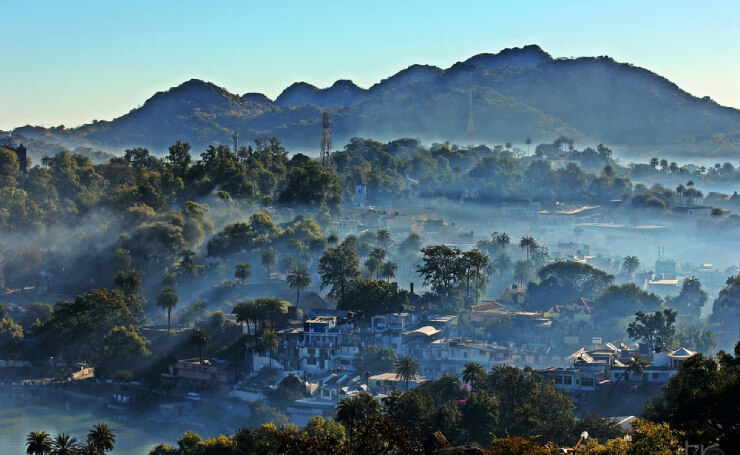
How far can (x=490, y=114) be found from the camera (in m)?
87.4

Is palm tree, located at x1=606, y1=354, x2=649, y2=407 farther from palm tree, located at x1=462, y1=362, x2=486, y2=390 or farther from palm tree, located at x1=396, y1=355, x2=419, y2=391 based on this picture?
palm tree, located at x1=396, y1=355, x2=419, y2=391

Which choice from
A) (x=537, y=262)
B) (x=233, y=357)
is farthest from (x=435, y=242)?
(x=233, y=357)

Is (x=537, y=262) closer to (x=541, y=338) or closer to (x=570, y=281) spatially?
(x=570, y=281)

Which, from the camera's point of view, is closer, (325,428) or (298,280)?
(325,428)

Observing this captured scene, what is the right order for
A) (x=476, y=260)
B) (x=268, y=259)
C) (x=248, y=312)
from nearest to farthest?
(x=248, y=312) < (x=476, y=260) < (x=268, y=259)

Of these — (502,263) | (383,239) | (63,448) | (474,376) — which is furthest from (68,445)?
(383,239)

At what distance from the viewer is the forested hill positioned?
8775 centimetres

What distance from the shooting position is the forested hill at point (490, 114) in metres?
87.8

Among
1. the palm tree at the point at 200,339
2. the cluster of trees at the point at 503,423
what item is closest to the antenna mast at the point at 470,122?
the palm tree at the point at 200,339

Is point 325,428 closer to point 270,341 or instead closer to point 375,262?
point 270,341

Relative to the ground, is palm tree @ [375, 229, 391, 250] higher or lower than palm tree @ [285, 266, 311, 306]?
higher

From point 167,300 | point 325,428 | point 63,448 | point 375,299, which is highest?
point 375,299

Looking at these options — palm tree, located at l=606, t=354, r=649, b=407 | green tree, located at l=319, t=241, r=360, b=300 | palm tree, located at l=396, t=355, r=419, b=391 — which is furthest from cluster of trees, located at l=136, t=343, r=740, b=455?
green tree, located at l=319, t=241, r=360, b=300

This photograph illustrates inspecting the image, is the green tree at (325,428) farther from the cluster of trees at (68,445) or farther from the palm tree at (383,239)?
Answer: the palm tree at (383,239)
